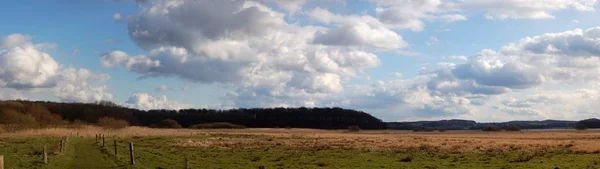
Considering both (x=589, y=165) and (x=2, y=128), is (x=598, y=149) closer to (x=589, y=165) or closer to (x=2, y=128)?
(x=589, y=165)

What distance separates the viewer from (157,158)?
38.7m

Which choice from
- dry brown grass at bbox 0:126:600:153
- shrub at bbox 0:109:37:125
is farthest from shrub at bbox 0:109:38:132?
dry brown grass at bbox 0:126:600:153

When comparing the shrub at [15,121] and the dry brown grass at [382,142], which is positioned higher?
the shrub at [15,121]

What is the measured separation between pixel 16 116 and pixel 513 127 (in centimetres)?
13587

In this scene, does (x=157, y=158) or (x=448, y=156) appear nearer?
(x=157, y=158)

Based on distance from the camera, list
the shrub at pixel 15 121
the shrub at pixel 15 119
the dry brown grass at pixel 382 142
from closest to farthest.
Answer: the dry brown grass at pixel 382 142 → the shrub at pixel 15 121 → the shrub at pixel 15 119

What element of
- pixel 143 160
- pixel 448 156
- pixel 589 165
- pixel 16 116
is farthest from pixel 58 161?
pixel 16 116

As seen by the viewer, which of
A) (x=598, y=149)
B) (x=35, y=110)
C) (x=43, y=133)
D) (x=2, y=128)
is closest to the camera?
(x=598, y=149)

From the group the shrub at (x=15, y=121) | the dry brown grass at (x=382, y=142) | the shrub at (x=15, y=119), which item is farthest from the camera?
the shrub at (x=15, y=119)

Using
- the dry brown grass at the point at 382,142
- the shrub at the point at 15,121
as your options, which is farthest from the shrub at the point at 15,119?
the dry brown grass at the point at 382,142

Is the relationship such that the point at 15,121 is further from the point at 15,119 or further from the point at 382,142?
the point at 382,142

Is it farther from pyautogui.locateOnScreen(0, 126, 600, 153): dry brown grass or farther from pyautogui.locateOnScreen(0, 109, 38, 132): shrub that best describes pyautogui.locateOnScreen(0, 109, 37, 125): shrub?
pyautogui.locateOnScreen(0, 126, 600, 153): dry brown grass

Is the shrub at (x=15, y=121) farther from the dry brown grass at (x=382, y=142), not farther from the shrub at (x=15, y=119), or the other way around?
the dry brown grass at (x=382, y=142)

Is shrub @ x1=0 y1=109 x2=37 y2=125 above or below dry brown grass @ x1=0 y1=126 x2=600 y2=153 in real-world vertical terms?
above
